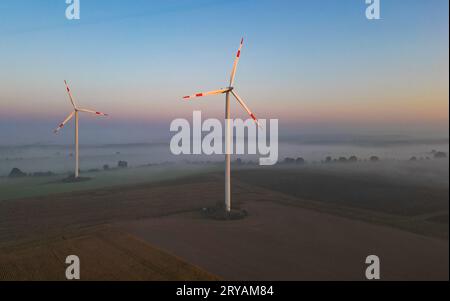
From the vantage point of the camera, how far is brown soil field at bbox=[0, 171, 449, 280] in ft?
56.9

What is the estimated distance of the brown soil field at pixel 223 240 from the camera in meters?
17.3

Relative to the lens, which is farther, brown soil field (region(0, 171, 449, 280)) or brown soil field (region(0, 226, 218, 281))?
brown soil field (region(0, 171, 449, 280))

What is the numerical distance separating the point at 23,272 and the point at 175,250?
8436 mm

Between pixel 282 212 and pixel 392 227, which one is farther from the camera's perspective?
pixel 282 212

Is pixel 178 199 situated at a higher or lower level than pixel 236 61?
lower

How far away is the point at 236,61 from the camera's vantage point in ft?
90.0

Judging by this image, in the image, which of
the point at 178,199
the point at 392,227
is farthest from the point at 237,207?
the point at 392,227

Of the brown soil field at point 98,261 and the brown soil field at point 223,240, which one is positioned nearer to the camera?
the brown soil field at point 98,261

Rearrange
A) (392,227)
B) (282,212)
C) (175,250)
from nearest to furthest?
(175,250) < (392,227) < (282,212)

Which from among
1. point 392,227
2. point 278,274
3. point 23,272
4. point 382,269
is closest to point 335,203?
point 392,227

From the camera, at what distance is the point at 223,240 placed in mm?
22500

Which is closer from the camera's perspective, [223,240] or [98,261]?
[98,261]

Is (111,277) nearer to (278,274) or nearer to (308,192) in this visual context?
(278,274)

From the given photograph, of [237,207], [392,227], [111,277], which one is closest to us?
[111,277]
